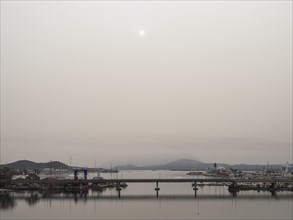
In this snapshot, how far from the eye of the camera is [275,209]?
31.9 metres

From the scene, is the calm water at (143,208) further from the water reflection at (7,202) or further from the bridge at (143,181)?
the bridge at (143,181)

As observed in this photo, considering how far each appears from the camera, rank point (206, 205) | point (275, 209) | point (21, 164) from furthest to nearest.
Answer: point (21, 164) < point (206, 205) < point (275, 209)

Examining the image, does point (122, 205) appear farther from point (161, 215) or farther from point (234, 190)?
point (234, 190)

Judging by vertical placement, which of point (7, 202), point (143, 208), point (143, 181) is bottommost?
point (143, 208)

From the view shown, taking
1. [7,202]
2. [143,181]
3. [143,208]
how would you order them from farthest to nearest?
1. [143,181]
2. [7,202]
3. [143,208]

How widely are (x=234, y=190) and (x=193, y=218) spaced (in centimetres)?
2472

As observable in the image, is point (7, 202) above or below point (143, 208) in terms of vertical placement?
above

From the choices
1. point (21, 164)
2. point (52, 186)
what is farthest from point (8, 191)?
point (21, 164)

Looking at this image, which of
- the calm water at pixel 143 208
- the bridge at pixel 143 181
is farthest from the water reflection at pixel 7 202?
the bridge at pixel 143 181

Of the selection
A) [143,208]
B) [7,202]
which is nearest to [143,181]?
[143,208]

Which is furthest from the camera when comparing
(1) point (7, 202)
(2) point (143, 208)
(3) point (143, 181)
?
Answer: (3) point (143, 181)

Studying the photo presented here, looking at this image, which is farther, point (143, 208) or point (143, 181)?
point (143, 181)

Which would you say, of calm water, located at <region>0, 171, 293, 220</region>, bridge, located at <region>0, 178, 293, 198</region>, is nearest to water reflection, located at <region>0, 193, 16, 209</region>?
calm water, located at <region>0, 171, 293, 220</region>

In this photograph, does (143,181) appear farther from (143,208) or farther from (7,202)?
(7,202)
